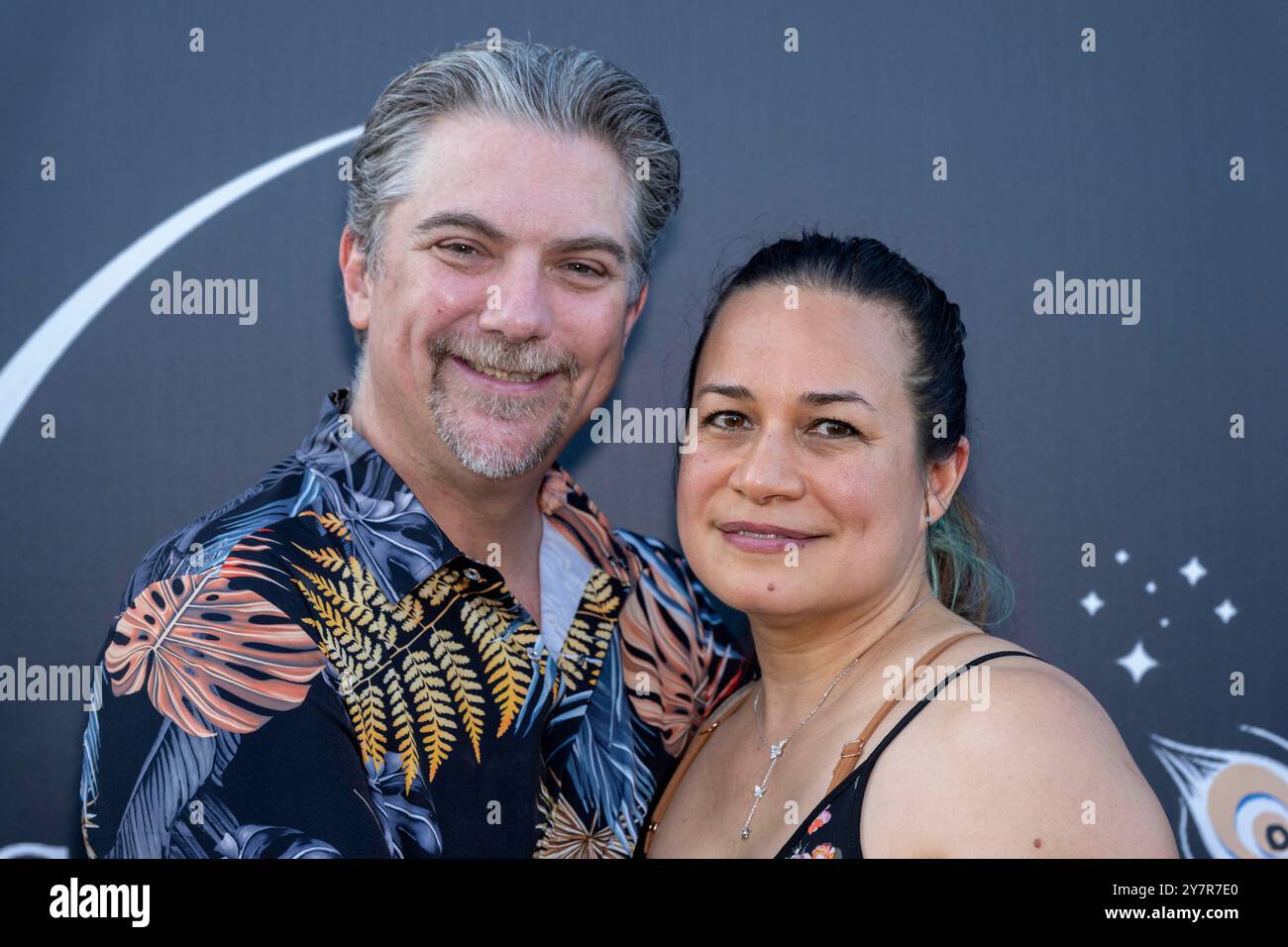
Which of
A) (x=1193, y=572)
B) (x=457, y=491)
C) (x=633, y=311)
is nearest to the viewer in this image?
(x=457, y=491)

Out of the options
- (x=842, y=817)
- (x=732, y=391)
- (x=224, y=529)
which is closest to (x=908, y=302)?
(x=732, y=391)

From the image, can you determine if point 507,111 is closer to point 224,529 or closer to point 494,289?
point 494,289

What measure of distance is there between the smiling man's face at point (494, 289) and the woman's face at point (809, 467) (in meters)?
0.37

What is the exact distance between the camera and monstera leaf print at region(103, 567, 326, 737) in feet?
6.74

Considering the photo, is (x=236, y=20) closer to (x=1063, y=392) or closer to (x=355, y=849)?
(x=355, y=849)

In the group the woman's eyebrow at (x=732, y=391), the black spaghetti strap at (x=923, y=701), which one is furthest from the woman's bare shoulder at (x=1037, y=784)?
the woman's eyebrow at (x=732, y=391)

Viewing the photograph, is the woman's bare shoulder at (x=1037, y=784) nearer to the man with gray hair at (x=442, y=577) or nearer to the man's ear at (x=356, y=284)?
the man with gray hair at (x=442, y=577)

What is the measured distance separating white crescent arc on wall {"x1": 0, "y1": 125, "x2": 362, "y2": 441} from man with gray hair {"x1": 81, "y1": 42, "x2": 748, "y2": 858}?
52cm

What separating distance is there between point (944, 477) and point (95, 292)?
2.19 metres

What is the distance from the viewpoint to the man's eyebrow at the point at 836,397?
234cm

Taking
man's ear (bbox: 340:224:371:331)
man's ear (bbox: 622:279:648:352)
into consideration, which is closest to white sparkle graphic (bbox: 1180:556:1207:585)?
man's ear (bbox: 622:279:648:352)

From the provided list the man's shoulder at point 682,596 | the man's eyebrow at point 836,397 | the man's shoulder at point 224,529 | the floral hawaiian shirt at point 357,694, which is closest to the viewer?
the floral hawaiian shirt at point 357,694

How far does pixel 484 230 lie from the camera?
244 centimetres

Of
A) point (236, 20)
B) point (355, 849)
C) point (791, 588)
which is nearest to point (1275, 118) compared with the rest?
point (791, 588)
